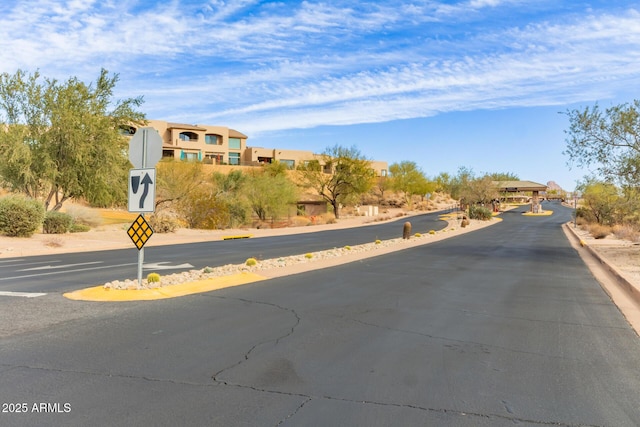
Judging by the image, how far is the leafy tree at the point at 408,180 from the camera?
319ft

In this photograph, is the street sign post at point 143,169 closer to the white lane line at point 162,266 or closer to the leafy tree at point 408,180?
the white lane line at point 162,266

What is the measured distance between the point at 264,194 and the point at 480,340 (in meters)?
44.6

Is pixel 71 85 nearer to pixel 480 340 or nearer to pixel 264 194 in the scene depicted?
pixel 264 194

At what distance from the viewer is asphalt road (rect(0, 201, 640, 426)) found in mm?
4410

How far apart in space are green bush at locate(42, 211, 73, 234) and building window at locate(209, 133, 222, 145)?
203 ft

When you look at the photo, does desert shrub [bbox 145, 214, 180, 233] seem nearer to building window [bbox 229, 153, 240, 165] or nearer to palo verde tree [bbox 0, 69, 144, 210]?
palo verde tree [bbox 0, 69, 144, 210]

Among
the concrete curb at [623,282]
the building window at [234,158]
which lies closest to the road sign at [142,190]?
the concrete curb at [623,282]

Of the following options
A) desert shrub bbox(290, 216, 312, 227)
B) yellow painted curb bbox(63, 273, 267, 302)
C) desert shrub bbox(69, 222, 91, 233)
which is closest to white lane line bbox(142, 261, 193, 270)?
yellow painted curb bbox(63, 273, 267, 302)

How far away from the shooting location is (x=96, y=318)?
789cm

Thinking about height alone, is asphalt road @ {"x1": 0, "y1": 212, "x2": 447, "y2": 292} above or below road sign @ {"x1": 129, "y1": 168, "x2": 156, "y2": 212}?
below

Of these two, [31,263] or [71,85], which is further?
[71,85]

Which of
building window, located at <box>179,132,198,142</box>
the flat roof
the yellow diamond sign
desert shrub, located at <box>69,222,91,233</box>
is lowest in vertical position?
desert shrub, located at <box>69,222,91,233</box>

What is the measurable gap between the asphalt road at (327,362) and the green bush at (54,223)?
68.3 ft

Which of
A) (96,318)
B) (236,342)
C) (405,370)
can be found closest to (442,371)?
(405,370)
